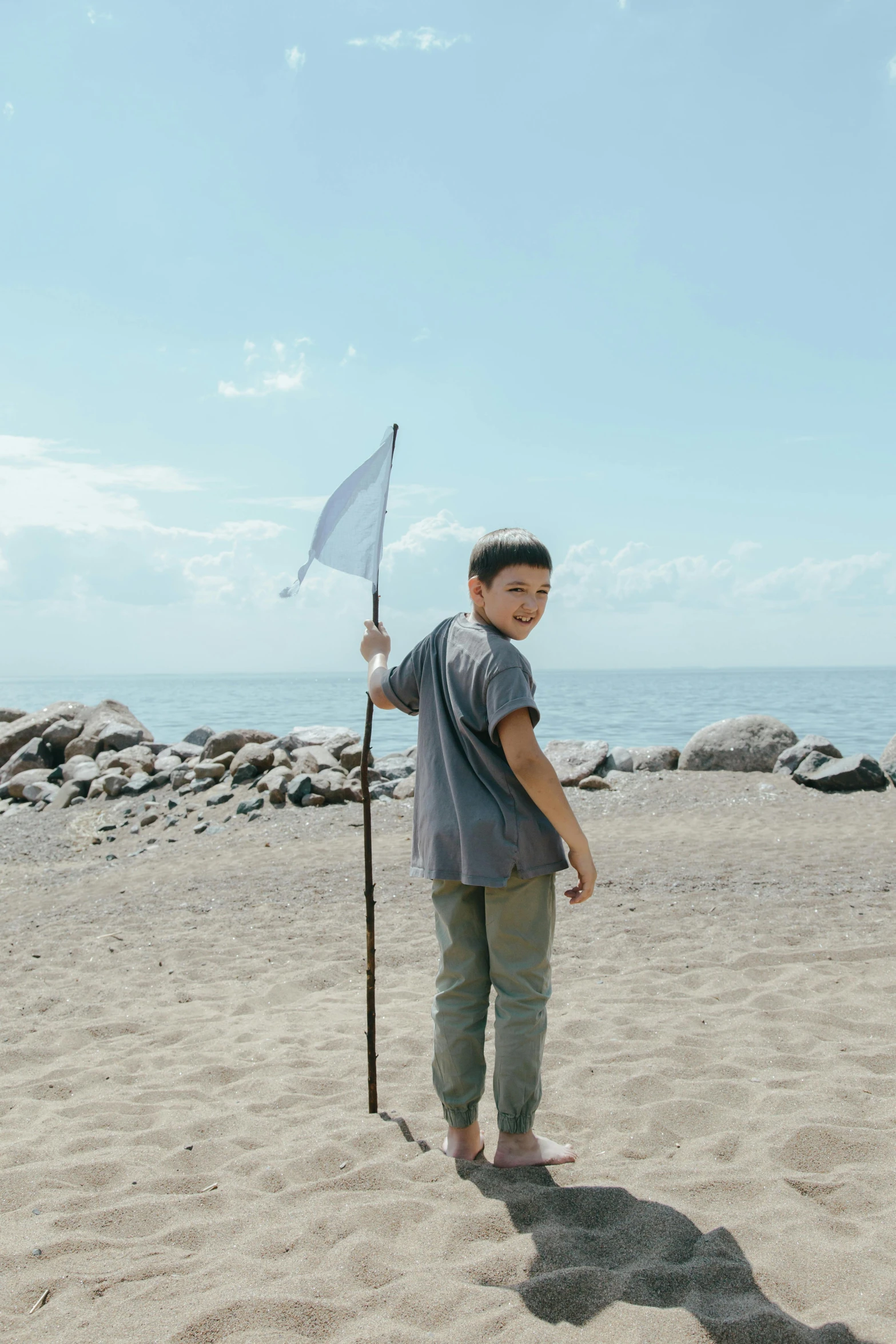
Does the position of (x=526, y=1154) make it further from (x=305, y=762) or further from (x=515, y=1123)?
(x=305, y=762)

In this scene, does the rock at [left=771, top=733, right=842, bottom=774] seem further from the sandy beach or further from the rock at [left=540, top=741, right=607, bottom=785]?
the sandy beach

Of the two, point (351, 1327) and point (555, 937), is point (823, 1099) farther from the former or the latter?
point (555, 937)

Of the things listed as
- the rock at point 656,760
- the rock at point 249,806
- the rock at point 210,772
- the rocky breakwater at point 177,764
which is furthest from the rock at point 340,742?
the rock at point 656,760

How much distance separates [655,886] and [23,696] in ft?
187

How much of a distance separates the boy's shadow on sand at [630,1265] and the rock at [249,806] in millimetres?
8097

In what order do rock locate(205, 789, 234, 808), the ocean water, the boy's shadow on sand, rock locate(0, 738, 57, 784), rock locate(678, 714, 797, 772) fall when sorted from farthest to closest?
the ocean water < rock locate(0, 738, 57, 784) < rock locate(678, 714, 797, 772) < rock locate(205, 789, 234, 808) < the boy's shadow on sand

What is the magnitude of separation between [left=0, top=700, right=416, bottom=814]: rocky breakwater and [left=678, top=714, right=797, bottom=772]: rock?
4.13m

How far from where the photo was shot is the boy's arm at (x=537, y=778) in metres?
2.60

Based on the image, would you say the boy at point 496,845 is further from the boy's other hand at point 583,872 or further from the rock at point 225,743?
the rock at point 225,743

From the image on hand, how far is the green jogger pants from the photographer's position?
2.70m

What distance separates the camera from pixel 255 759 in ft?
39.5

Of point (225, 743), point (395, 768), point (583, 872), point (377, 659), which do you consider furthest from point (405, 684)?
point (225, 743)

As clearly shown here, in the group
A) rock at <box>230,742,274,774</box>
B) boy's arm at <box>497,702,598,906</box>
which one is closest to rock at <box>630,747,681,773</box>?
rock at <box>230,742,274,774</box>

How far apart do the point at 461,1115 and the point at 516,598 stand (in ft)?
5.28
